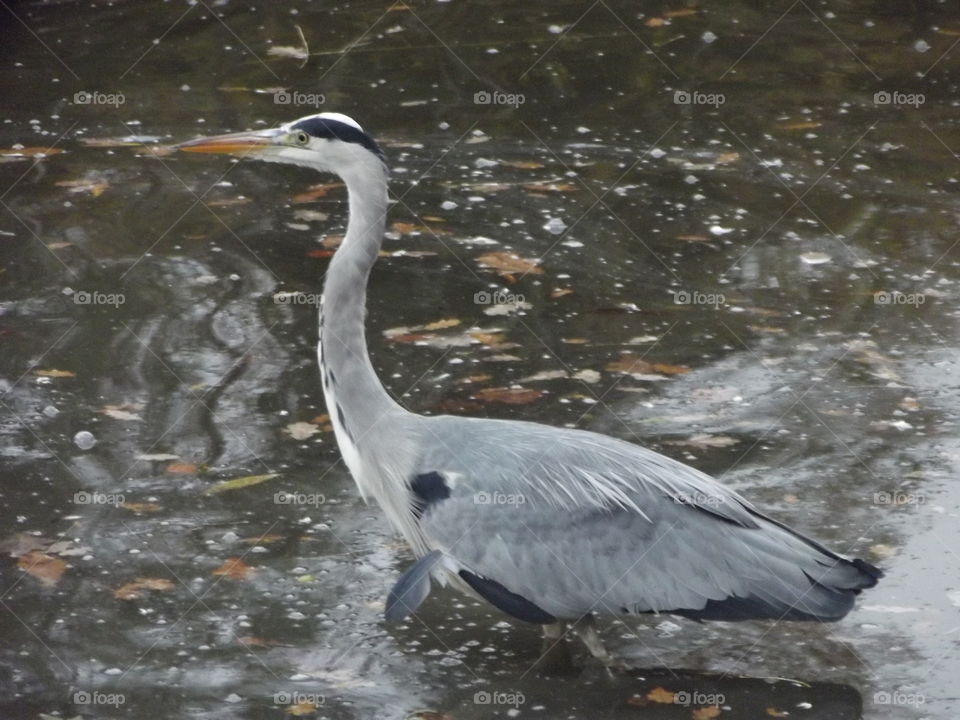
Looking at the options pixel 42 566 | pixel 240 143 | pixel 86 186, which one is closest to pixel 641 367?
pixel 240 143

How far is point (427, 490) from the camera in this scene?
15.7 feet

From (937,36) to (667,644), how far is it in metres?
7.92

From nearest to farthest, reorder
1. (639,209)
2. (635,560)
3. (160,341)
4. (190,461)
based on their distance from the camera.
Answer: (635,560)
(190,461)
(160,341)
(639,209)

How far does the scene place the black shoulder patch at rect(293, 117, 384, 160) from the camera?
5.03 m

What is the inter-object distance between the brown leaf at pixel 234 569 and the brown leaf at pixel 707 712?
5.79 ft

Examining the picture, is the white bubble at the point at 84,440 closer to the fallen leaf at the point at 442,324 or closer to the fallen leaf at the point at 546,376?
the fallen leaf at the point at 442,324

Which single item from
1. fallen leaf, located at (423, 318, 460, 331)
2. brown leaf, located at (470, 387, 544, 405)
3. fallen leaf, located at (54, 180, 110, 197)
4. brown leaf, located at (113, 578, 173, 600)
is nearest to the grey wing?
brown leaf, located at (113, 578, 173, 600)

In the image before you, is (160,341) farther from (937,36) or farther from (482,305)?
(937,36)

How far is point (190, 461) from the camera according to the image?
6.04 metres

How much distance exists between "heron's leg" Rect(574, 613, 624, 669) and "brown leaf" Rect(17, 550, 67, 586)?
6.39ft

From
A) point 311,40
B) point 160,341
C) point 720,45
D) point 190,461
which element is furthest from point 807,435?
point 311,40

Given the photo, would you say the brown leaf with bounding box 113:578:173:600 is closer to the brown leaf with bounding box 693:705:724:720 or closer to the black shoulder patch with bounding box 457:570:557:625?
the black shoulder patch with bounding box 457:570:557:625

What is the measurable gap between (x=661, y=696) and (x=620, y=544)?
20.3 inches

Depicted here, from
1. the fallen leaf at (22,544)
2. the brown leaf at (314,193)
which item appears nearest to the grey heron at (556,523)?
the fallen leaf at (22,544)
